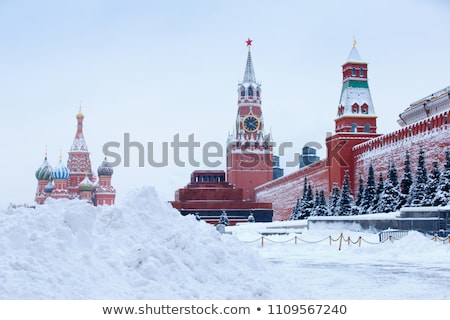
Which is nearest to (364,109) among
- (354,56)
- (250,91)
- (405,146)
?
(354,56)

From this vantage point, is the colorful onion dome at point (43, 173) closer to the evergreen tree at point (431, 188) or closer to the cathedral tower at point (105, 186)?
the cathedral tower at point (105, 186)

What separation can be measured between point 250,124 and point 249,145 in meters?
2.36

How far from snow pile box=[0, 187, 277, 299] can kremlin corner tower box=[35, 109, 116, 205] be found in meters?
65.1

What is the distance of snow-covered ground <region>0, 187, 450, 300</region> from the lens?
6.69 meters

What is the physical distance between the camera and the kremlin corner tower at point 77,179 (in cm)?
7644

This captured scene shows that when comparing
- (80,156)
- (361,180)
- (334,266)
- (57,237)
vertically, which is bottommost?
(334,266)

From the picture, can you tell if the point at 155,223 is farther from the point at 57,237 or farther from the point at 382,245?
the point at 382,245

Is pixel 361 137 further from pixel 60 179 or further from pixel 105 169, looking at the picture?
pixel 60 179

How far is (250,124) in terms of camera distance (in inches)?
2756

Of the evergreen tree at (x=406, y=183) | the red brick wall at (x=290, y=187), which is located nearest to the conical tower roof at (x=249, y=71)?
the red brick wall at (x=290, y=187)

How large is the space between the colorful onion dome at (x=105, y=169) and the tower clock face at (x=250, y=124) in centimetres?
1816

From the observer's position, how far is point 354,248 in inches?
668

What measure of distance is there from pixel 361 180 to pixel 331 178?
5.45m
